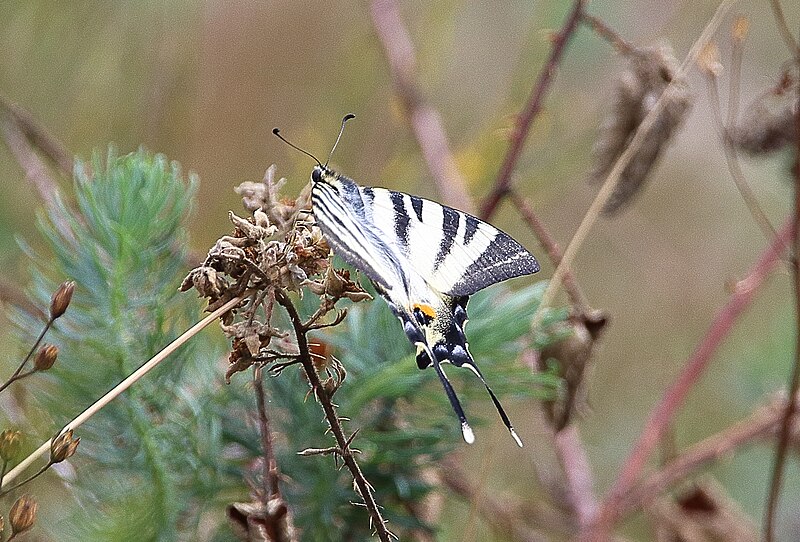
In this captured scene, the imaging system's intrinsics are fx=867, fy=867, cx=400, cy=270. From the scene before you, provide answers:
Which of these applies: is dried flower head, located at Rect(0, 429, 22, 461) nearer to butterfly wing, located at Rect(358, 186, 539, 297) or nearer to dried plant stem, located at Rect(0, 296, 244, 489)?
dried plant stem, located at Rect(0, 296, 244, 489)

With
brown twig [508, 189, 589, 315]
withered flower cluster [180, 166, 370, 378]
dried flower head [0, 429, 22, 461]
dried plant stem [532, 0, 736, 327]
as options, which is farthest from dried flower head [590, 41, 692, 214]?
dried flower head [0, 429, 22, 461]

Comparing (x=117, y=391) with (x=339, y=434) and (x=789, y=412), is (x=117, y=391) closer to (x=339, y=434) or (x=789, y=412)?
(x=339, y=434)

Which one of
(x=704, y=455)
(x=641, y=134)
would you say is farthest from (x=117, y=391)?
(x=704, y=455)

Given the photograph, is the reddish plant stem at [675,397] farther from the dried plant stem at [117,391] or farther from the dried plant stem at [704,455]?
the dried plant stem at [117,391]

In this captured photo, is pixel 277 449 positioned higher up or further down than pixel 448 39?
further down

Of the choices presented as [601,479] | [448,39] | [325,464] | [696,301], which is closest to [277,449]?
[325,464]

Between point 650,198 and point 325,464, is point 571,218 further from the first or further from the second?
point 325,464

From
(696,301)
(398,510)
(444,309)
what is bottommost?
(696,301)
